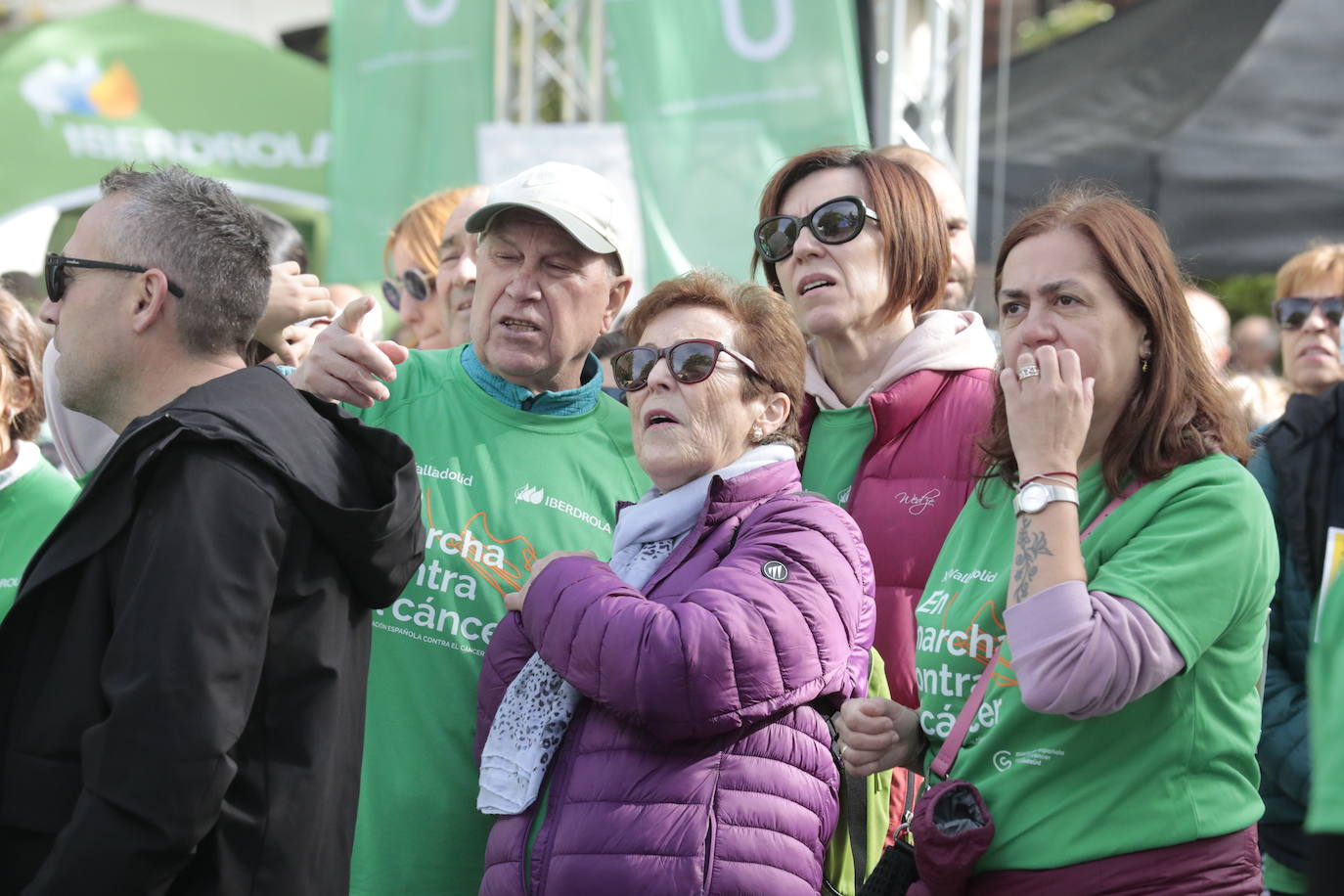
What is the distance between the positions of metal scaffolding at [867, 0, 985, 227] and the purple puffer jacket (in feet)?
12.6

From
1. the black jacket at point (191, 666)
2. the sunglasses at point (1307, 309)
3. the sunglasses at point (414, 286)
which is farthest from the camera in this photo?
the sunglasses at point (1307, 309)

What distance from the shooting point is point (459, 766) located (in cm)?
284

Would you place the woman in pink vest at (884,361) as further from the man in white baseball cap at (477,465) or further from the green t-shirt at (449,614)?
the green t-shirt at (449,614)

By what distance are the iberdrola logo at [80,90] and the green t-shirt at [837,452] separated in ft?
28.2

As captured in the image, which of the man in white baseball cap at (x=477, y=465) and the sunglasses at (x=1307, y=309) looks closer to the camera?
the man in white baseball cap at (x=477, y=465)

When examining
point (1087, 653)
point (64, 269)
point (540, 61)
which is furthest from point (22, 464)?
point (540, 61)

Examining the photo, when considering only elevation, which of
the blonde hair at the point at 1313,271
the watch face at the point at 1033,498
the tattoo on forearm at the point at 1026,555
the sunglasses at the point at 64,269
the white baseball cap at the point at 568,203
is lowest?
the blonde hair at the point at 1313,271

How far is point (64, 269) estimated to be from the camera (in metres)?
2.44

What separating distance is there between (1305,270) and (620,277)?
256 cm

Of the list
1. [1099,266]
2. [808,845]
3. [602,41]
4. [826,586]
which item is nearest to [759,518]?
[826,586]

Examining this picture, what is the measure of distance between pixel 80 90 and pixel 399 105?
15.4 feet

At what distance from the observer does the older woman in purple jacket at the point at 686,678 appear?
2.32m

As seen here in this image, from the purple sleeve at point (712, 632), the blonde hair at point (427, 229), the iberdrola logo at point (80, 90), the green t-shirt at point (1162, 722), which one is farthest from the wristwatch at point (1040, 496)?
the iberdrola logo at point (80, 90)

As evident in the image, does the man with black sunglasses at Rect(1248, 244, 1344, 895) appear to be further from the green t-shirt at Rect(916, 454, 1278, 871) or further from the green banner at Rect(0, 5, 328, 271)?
the green banner at Rect(0, 5, 328, 271)
